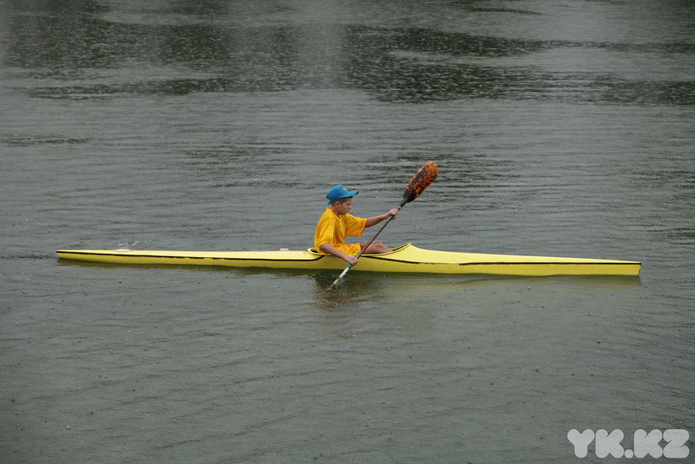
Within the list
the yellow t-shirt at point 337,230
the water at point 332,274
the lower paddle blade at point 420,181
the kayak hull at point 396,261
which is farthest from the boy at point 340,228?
the lower paddle blade at point 420,181

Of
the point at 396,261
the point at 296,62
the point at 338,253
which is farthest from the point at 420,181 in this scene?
the point at 296,62

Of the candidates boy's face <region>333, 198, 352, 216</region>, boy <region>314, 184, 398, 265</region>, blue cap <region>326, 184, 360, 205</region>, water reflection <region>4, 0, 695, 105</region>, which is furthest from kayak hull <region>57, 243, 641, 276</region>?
water reflection <region>4, 0, 695, 105</region>

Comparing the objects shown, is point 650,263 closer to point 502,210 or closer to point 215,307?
point 502,210

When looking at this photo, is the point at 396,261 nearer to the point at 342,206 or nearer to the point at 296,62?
the point at 342,206

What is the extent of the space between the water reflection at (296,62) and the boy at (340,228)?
11.1 m

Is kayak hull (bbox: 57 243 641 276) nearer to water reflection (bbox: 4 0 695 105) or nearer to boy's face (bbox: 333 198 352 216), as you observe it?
boy's face (bbox: 333 198 352 216)

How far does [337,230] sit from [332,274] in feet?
1.82

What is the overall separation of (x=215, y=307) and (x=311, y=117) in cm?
1039

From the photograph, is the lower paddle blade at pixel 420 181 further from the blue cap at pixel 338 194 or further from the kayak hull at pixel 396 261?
the blue cap at pixel 338 194

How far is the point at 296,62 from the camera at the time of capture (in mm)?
27656

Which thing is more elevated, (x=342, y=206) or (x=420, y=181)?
(x=420, y=181)

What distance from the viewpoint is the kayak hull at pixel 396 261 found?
11.7 meters

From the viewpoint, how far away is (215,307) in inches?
423

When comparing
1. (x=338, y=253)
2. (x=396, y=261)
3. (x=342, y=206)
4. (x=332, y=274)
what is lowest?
(x=332, y=274)
